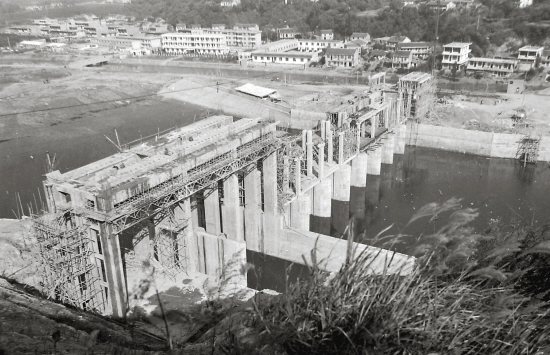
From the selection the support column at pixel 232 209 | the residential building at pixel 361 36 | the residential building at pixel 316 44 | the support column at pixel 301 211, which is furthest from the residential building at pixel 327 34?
the support column at pixel 232 209

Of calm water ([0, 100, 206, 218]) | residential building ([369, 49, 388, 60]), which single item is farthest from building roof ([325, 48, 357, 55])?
calm water ([0, 100, 206, 218])

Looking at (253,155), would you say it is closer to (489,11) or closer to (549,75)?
(549,75)

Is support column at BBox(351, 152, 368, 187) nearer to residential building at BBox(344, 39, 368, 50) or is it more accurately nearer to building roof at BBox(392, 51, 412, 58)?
building roof at BBox(392, 51, 412, 58)

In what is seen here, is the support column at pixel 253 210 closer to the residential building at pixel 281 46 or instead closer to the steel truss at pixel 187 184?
the steel truss at pixel 187 184

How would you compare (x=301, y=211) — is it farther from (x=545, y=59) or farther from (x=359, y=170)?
(x=545, y=59)

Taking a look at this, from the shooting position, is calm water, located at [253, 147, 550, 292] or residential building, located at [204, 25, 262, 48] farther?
residential building, located at [204, 25, 262, 48]

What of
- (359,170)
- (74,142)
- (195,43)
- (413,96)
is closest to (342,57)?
(195,43)
